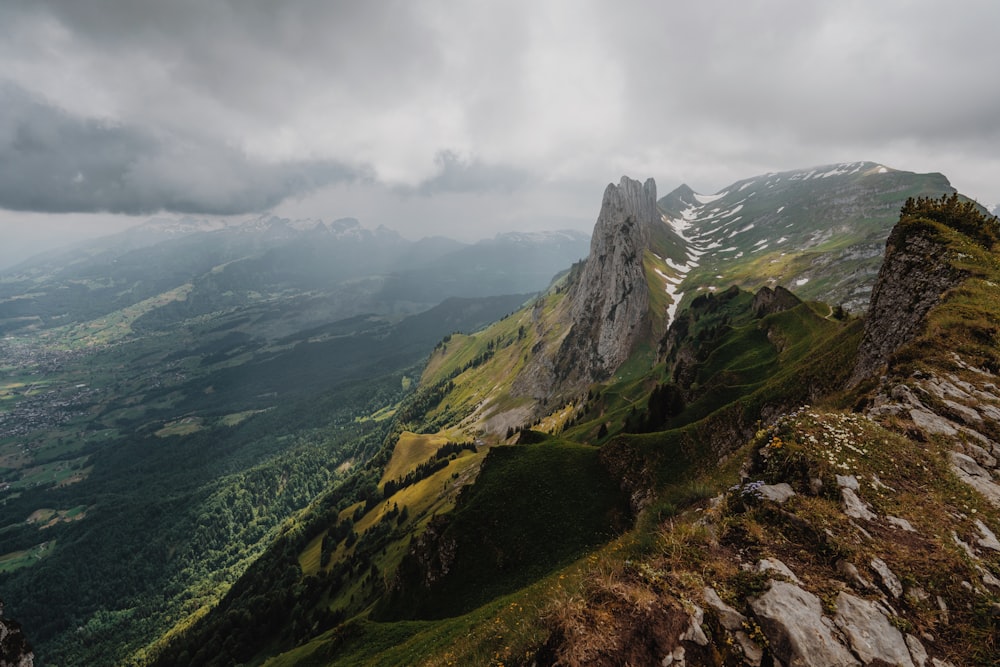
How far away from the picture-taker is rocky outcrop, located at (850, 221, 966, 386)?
28.8m

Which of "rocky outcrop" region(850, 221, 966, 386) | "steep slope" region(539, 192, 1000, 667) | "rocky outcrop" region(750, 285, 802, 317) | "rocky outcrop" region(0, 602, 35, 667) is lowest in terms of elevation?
"rocky outcrop" region(0, 602, 35, 667)

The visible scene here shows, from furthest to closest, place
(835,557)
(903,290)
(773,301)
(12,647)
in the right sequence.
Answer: (773,301) < (12,647) < (903,290) < (835,557)

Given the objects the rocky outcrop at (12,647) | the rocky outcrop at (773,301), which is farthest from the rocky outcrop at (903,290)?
the rocky outcrop at (12,647)

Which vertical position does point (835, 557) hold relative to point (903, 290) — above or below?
below

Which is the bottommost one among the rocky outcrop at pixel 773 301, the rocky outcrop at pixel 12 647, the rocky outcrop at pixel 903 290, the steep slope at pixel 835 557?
the rocky outcrop at pixel 12 647

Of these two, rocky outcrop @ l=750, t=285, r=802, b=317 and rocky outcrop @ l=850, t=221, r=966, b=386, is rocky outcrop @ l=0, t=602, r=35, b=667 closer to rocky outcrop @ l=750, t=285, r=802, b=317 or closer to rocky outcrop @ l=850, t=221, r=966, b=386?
rocky outcrop @ l=850, t=221, r=966, b=386

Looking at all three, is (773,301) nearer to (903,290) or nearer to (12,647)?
(903,290)

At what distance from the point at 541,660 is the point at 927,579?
984 cm

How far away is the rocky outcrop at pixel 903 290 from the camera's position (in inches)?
1133

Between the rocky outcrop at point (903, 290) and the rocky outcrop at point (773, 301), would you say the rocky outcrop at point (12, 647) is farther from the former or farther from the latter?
the rocky outcrop at point (773, 301)

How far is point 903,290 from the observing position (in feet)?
106

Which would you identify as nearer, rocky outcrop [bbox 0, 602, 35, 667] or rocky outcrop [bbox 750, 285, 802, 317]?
rocky outcrop [bbox 0, 602, 35, 667]

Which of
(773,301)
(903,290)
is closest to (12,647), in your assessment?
(903,290)

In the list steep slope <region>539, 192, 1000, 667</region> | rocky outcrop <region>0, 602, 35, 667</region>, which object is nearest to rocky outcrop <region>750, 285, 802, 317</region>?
steep slope <region>539, 192, 1000, 667</region>
